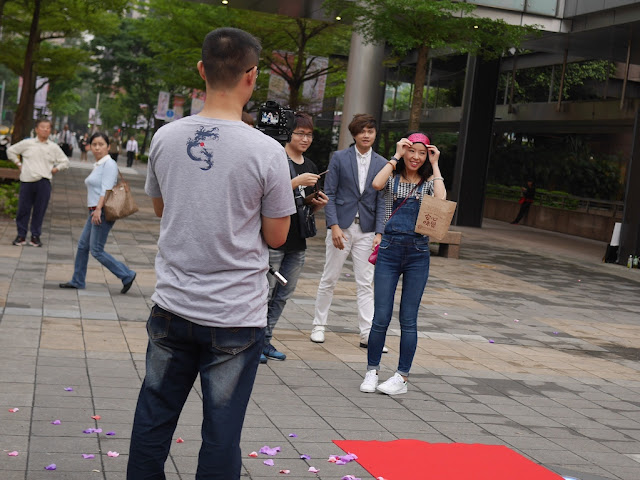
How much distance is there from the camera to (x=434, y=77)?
1307 inches

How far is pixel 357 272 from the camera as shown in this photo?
8156mm

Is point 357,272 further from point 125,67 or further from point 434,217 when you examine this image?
point 125,67

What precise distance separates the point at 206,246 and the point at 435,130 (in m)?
32.3

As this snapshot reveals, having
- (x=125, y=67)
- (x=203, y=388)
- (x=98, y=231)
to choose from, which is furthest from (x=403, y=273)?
(x=125, y=67)

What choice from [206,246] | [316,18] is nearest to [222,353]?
[206,246]

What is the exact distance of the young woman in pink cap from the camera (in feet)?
21.6

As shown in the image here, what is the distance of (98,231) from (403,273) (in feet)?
14.4

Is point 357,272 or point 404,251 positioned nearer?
point 404,251

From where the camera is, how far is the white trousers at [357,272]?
316 inches

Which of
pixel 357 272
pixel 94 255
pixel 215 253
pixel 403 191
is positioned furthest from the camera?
pixel 94 255

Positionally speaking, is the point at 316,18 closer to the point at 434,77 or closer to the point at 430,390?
the point at 434,77

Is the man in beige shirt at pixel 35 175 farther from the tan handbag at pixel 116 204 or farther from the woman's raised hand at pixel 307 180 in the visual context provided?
the woman's raised hand at pixel 307 180

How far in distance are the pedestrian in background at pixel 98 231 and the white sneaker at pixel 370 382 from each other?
3938 mm

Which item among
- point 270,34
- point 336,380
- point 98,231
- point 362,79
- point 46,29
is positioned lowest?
point 336,380
